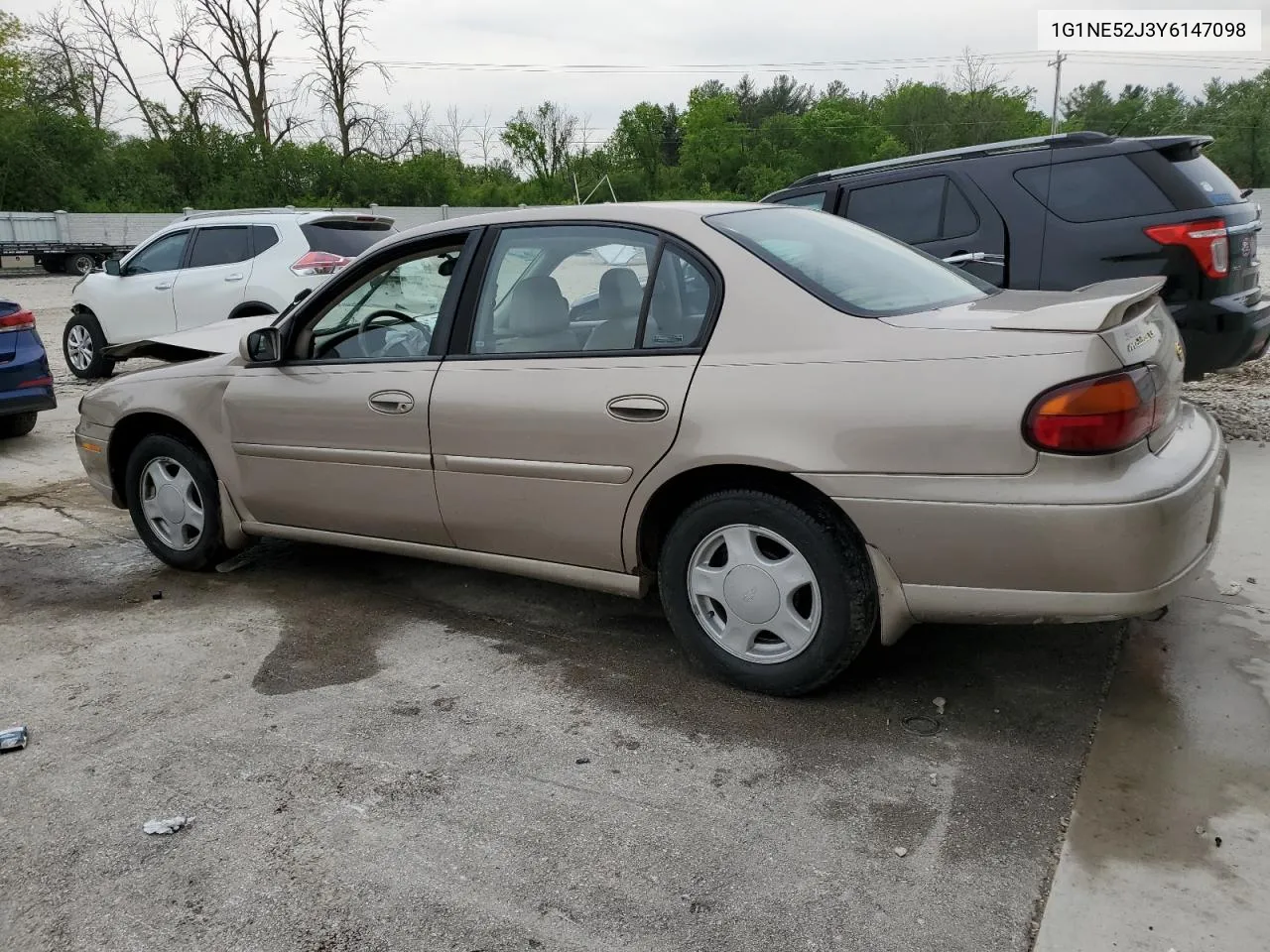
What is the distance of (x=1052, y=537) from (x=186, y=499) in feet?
12.2

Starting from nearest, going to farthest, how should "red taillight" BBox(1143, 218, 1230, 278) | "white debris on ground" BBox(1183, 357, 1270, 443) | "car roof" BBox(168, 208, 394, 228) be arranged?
"red taillight" BBox(1143, 218, 1230, 278) → "white debris on ground" BBox(1183, 357, 1270, 443) → "car roof" BBox(168, 208, 394, 228)

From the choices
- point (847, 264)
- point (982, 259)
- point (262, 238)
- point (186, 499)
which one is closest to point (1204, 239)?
point (982, 259)

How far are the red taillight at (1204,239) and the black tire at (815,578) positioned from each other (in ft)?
12.8

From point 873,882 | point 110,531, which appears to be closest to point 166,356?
point 110,531

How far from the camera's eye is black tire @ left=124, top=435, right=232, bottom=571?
15.8 feet

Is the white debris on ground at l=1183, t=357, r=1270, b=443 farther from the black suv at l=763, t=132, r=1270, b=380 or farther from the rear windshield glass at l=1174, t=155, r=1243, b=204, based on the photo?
the rear windshield glass at l=1174, t=155, r=1243, b=204

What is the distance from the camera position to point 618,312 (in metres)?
3.65

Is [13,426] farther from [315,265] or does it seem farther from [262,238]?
[262,238]

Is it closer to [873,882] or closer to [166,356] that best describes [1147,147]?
[873,882]

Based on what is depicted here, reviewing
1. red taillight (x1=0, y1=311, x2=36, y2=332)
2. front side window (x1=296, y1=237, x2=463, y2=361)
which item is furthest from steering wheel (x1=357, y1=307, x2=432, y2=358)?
red taillight (x1=0, y1=311, x2=36, y2=332)


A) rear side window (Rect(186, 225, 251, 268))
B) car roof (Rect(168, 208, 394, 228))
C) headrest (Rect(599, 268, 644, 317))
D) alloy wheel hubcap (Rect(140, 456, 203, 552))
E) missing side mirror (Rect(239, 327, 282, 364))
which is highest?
car roof (Rect(168, 208, 394, 228))

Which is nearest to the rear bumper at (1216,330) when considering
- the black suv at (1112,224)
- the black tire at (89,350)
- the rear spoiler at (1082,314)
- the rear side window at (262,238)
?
the black suv at (1112,224)

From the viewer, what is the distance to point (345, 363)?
4301mm

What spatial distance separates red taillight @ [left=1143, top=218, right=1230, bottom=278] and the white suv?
7211mm
